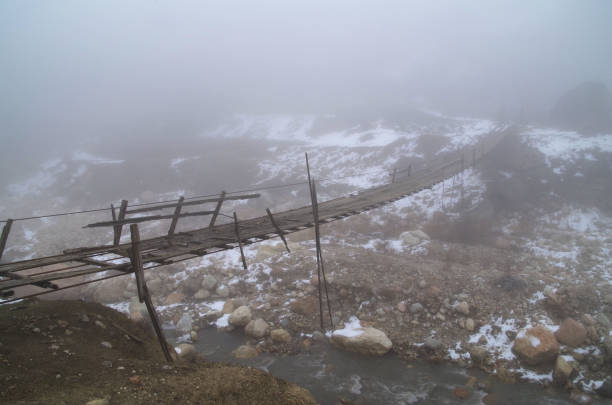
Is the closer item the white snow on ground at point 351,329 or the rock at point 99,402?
the rock at point 99,402

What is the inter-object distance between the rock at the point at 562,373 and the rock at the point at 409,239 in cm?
916

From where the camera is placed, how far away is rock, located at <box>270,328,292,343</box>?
9.91 metres

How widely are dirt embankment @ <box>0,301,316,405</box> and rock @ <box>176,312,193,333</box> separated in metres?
4.25

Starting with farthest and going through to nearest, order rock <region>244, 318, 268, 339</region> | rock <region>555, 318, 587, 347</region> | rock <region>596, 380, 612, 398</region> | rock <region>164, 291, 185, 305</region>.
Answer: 1. rock <region>164, 291, 185, 305</region>
2. rock <region>244, 318, 268, 339</region>
3. rock <region>555, 318, 587, 347</region>
4. rock <region>596, 380, 612, 398</region>

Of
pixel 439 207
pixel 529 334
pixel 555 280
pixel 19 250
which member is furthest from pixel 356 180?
pixel 19 250

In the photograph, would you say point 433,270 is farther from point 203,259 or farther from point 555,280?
point 203,259

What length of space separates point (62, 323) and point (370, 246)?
1450 centimetres

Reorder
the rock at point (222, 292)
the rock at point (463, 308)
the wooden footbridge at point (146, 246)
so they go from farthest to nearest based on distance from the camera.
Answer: the rock at point (222, 292) < the rock at point (463, 308) < the wooden footbridge at point (146, 246)

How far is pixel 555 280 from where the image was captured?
11.8m

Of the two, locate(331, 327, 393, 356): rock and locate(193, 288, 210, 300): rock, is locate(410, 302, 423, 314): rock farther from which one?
locate(193, 288, 210, 300): rock

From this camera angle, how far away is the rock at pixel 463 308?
411 inches

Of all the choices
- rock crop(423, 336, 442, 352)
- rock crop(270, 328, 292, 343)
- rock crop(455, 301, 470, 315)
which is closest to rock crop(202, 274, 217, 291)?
rock crop(270, 328, 292, 343)

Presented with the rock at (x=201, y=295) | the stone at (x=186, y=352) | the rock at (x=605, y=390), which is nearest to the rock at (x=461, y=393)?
the rock at (x=605, y=390)

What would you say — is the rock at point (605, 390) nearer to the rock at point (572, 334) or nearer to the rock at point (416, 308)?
the rock at point (572, 334)
